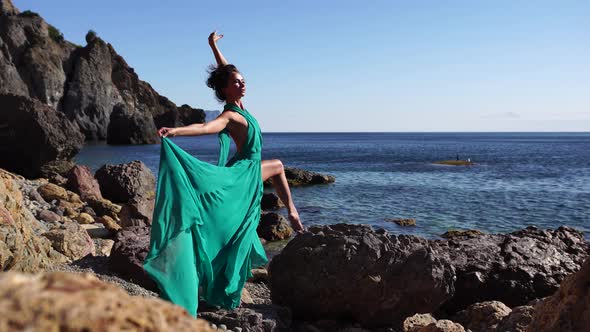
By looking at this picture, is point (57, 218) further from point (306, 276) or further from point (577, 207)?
point (577, 207)

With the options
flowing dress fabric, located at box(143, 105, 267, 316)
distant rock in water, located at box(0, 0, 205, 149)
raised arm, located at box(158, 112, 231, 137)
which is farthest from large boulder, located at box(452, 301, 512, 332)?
distant rock in water, located at box(0, 0, 205, 149)

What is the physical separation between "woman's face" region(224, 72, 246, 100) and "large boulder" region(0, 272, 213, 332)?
3.73 metres

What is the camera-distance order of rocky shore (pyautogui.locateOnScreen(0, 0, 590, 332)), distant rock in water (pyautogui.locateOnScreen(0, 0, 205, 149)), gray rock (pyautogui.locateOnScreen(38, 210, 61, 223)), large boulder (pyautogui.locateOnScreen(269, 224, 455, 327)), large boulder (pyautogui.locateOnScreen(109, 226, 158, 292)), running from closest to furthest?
1. rocky shore (pyautogui.locateOnScreen(0, 0, 590, 332))
2. large boulder (pyautogui.locateOnScreen(269, 224, 455, 327))
3. large boulder (pyautogui.locateOnScreen(109, 226, 158, 292))
4. gray rock (pyautogui.locateOnScreen(38, 210, 61, 223))
5. distant rock in water (pyautogui.locateOnScreen(0, 0, 205, 149))

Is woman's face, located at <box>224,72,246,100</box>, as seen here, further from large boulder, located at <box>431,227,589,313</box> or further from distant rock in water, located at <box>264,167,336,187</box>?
distant rock in water, located at <box>264,167,336,187</box>

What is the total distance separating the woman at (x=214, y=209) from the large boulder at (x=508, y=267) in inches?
113

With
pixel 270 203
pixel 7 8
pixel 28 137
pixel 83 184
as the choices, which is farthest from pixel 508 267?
pixel 7 8

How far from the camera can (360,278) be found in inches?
220

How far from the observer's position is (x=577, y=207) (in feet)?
73.2

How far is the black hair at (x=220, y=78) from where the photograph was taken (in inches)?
205

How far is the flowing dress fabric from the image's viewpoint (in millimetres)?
4184

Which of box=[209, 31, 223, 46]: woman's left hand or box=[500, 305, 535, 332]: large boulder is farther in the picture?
box=[209, 31, 223, 46]: woman's left hand

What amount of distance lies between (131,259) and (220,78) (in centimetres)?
260

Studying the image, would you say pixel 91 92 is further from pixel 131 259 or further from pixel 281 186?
pixel 281 186

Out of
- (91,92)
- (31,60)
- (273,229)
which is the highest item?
(31,60)
